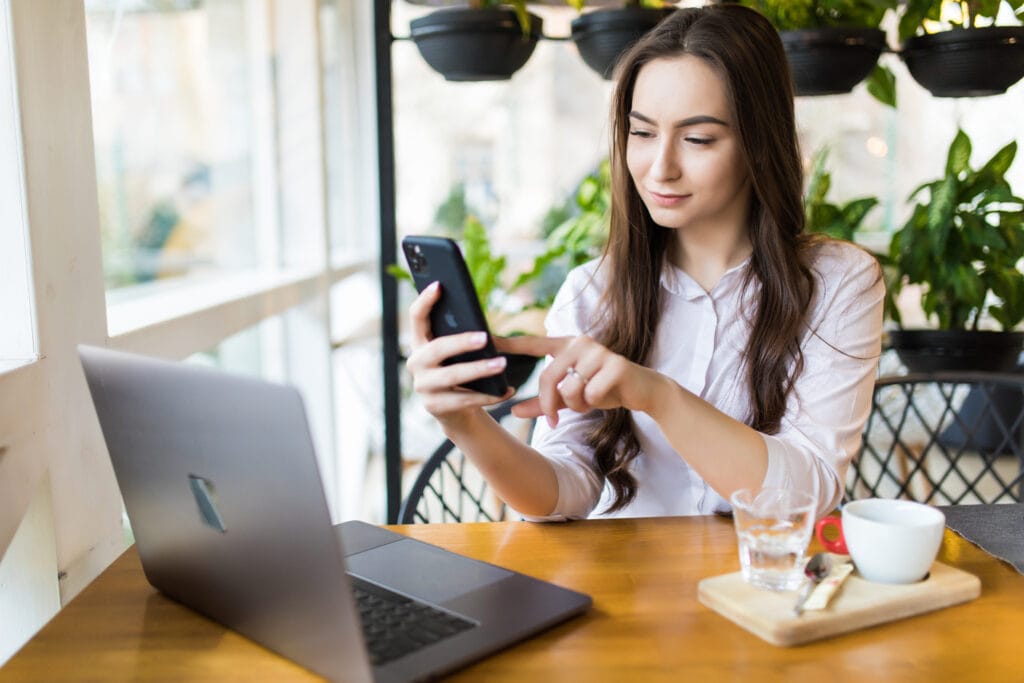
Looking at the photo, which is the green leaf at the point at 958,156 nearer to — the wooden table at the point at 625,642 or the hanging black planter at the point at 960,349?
the hanging black planter at the point at 960,349

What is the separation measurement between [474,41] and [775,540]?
1322mm

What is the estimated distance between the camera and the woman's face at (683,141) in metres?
1.39

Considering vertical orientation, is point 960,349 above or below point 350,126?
below

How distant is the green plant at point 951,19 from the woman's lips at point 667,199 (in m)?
1.15

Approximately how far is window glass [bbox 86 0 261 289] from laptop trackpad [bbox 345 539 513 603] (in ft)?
3.72

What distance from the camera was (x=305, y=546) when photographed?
73cm

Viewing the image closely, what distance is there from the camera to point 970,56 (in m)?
2.01

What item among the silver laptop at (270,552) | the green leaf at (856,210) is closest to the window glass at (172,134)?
the silver laptop at (270,552)

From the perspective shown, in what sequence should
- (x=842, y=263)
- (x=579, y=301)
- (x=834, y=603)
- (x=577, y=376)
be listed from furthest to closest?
(x=579, y=301) < (x=842, y=263) < (x=577, y=376) < (x=834, y=603)

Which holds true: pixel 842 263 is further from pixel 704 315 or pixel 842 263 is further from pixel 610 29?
pixel 610 29

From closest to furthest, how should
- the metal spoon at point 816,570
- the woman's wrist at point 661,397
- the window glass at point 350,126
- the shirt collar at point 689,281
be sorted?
1. the metal spoon at point 816,570
2. the woman's wrist at point 661,397
3. the shirt collar at point 689,281
4. the window glass at point 350,126

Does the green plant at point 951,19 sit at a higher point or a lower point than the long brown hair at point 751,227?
higher

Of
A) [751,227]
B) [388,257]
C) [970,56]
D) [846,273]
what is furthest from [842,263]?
[388,257]

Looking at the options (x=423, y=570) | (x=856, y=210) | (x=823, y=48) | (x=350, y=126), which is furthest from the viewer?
(x=350, y=126)
